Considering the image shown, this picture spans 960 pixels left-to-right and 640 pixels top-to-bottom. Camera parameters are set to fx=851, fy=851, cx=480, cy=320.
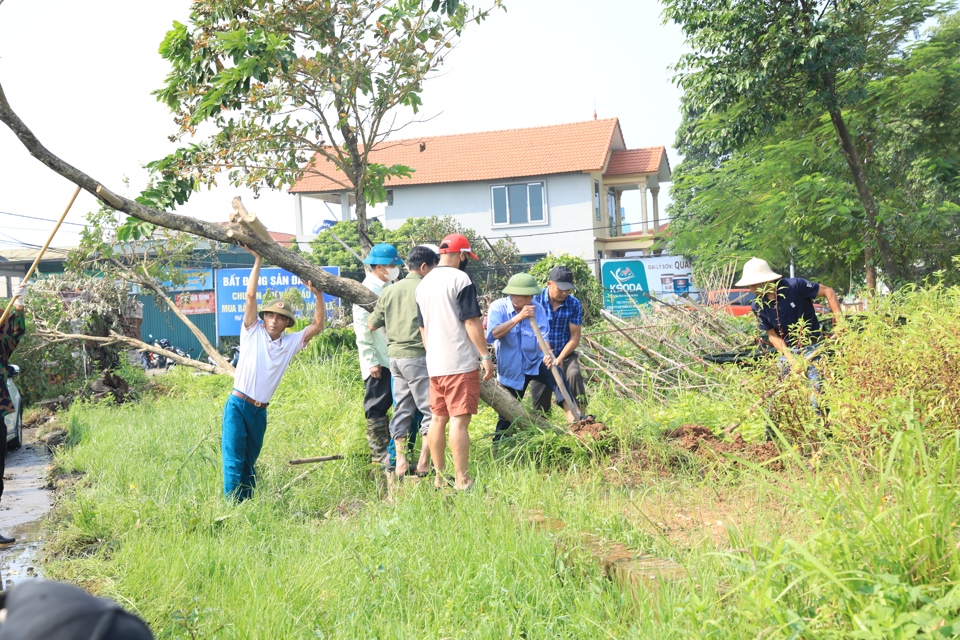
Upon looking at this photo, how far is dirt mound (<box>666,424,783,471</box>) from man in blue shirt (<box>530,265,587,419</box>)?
1.27 metres

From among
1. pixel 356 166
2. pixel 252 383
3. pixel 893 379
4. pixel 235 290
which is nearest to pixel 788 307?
pixel 893 379

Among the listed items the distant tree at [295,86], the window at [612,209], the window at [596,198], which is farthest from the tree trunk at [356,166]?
the window at [612,209]

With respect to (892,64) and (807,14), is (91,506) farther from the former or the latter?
(892,64)

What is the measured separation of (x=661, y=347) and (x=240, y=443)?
5.51 meters

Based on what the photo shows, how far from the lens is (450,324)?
5969 millimetres

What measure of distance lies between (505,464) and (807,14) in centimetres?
822

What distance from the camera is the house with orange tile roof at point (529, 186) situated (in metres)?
34.8

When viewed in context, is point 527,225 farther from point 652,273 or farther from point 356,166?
point 356,166

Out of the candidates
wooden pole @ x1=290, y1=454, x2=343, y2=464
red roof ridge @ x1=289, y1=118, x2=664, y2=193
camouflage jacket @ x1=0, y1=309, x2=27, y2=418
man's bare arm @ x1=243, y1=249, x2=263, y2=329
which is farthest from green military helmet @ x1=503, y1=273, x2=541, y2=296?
red roof ridge @ x1=289, y1=118, x2=664, y2=193

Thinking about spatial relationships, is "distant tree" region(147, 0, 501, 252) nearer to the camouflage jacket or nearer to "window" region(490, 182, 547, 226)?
the camouflage jacket

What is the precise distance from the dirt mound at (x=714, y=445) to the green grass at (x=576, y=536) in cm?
15

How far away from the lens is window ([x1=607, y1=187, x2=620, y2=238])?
122ft

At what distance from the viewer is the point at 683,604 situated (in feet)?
10.7

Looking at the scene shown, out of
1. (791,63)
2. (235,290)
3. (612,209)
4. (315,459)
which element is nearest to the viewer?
(315,459)
